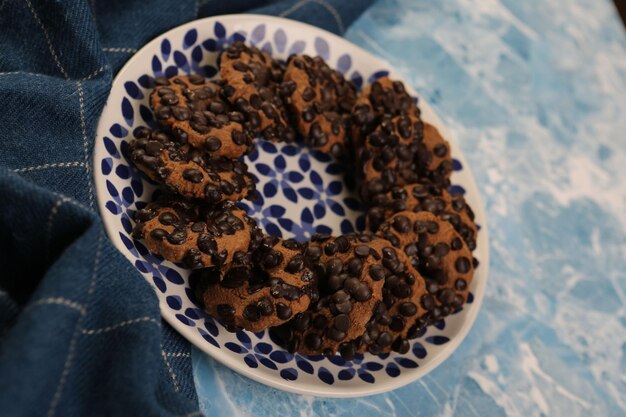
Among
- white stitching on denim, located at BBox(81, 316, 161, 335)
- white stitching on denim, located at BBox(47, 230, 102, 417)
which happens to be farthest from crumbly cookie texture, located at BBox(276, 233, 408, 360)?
white stitching on denim, located at BBox(47, 230, 102, 417)

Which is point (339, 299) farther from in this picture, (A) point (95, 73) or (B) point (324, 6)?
(B) point (324, 6)

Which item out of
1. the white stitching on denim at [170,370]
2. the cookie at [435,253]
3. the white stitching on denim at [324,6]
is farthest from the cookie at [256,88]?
the white stitching on denim at [170,370]

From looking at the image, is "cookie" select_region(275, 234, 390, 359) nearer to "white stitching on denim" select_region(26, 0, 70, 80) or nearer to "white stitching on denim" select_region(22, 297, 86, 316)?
"white stitching on denim" select_region(22, 297, 86, 316)

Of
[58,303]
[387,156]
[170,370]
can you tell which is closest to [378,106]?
[387,156]

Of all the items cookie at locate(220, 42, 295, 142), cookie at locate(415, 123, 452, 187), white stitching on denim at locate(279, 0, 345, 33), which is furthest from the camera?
white stitching on denim at locate(279, 0, 345, 33)

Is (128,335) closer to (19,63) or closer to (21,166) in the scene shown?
(21,166)

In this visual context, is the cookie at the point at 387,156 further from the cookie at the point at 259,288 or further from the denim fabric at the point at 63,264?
the denim fabric at the point at 63,264

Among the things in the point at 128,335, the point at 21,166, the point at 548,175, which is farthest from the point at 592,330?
the point at 21,166
